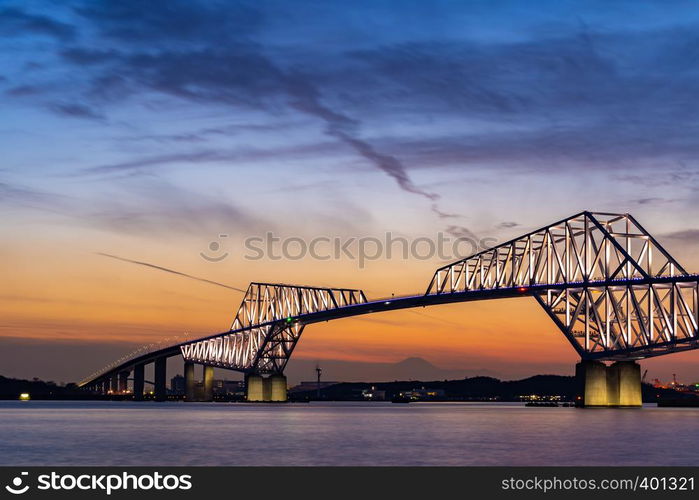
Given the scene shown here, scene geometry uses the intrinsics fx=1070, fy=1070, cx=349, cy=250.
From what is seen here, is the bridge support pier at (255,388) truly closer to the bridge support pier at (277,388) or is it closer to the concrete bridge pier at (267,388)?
the concrete bridge pier at (267,388)

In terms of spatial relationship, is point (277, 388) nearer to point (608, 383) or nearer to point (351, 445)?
point (608, 383)

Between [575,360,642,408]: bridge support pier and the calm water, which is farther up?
[575,360,642,408]: bridge support pier

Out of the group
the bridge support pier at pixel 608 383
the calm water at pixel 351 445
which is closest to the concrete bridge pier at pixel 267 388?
the bridge support pier at pixel 608 383

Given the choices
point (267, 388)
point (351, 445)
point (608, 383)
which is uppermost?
point (608, 383)

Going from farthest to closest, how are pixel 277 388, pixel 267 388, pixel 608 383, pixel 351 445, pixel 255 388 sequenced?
pixel 267 388, pixel 277 388, pixel 255 388, pixel 608 383, pixel 351 445

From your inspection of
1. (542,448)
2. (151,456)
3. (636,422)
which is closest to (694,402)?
(636,422)

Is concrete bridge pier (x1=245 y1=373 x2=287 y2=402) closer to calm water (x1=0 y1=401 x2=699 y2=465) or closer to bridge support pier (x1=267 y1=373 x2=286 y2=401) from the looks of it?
bridge support pier (x1=267 y1=373 x2=286 y2=401)

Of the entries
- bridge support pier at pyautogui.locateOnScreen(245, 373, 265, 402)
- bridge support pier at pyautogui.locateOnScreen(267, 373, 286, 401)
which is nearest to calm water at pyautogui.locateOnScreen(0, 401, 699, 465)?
bridge support pier at pyautogui.locateOnScreen(245, 373, 265, 402)

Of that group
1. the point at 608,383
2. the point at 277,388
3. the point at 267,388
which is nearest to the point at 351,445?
the point at 608,383
